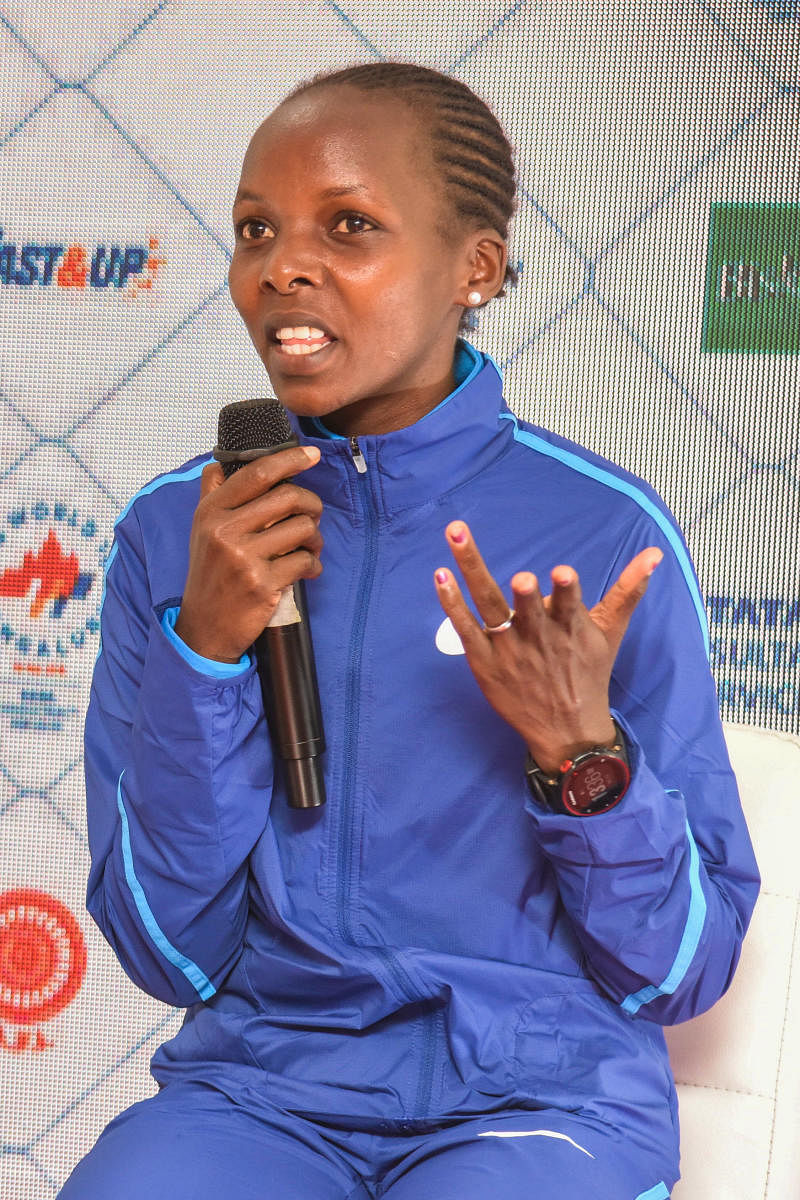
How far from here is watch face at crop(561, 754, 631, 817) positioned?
2.83 ft

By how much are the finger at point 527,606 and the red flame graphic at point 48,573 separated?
1.15 m

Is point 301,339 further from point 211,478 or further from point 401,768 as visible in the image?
point 401,768

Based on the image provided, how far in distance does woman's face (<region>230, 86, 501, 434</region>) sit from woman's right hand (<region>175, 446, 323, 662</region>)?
0.36ft

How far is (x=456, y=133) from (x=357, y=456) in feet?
0.90

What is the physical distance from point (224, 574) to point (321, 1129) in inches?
14.8

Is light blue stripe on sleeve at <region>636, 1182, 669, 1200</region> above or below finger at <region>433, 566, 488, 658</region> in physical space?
below

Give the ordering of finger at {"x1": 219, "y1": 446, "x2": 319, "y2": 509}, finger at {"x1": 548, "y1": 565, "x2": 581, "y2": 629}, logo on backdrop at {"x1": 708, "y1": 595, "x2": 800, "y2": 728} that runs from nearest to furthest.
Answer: finger at {"x1": 548, "y1": 565, "x2": 581, "y2": 629} < finger at {"x1": 219, "y1": 446, "x2": 319, "y2": 509} < logo on backdrop at {"x1": 708, "y1": 595, "x2": 800, "y2": 728}

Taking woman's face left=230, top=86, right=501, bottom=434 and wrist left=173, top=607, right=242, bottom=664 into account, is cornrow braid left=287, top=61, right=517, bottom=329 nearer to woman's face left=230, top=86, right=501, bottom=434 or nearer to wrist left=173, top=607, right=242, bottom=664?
woman's face left=230, top=86, right=501, bottom=434

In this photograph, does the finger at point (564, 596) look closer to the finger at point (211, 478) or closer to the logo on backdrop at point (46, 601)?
the finger at point (211, 478)

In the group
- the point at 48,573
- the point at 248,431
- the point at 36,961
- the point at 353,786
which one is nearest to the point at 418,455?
the point at 248,431

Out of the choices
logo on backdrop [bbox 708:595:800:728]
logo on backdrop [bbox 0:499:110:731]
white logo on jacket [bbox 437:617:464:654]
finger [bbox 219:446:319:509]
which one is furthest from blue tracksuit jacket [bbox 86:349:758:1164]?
logo on backdrop [bbox 0:499:110:731]

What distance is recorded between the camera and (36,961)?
1863 mm

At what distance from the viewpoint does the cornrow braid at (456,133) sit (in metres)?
1.07

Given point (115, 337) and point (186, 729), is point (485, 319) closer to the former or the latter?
point (115, 337)
